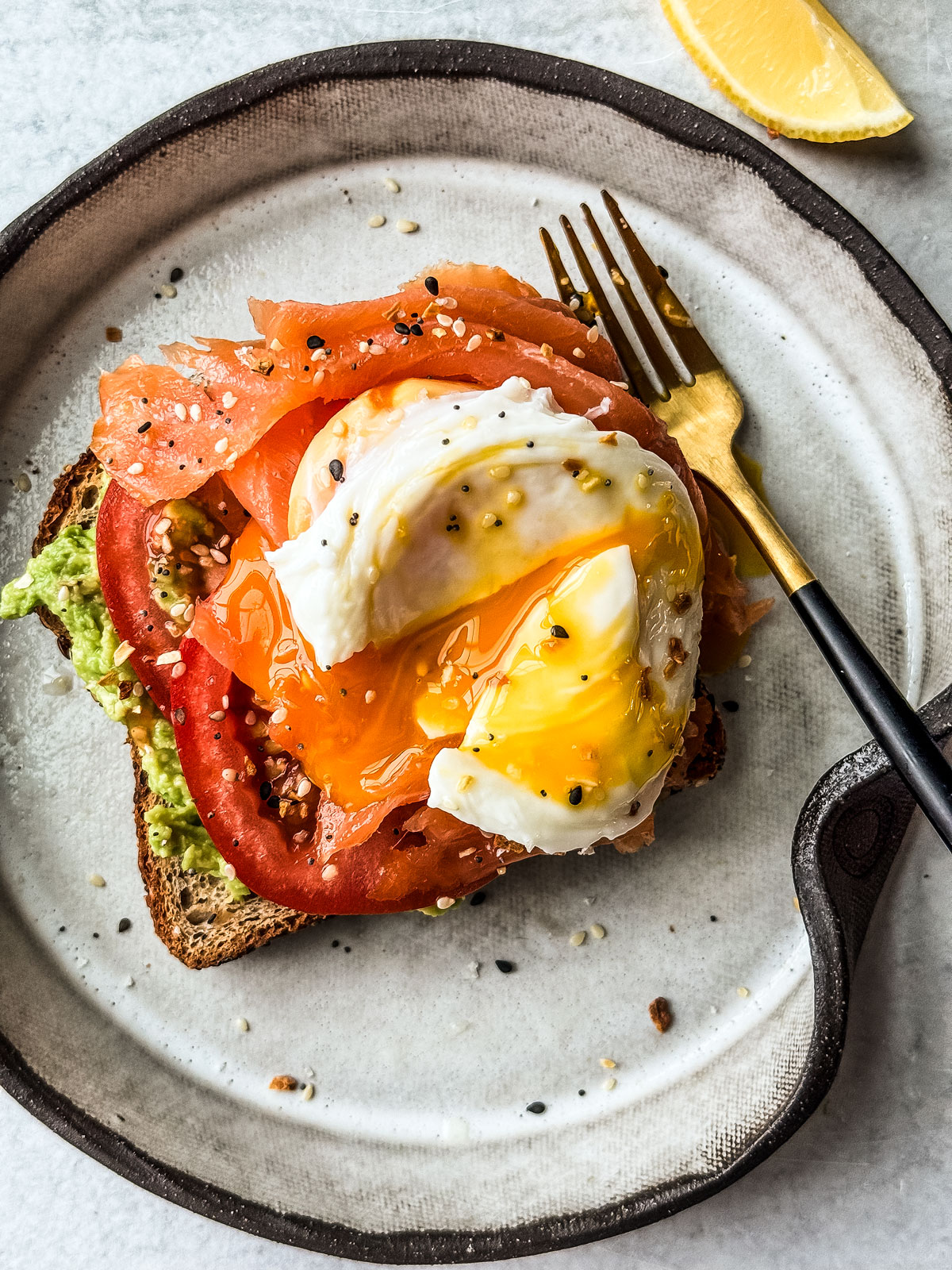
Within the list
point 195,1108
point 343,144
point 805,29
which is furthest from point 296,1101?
point 805,29

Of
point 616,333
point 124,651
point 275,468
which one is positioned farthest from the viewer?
point 616,333

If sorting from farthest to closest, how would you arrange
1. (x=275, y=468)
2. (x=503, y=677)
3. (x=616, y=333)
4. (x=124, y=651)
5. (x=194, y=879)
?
(x=194, y=879) → (x=616, y=333) → (x=124, y=651) → (x=275, y=468) → (x=503, y=677)

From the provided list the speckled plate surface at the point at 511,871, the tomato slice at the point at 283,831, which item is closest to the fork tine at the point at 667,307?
the speckled plate surface at the point at 511,871

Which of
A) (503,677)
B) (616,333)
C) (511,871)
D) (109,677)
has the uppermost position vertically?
(109,677)

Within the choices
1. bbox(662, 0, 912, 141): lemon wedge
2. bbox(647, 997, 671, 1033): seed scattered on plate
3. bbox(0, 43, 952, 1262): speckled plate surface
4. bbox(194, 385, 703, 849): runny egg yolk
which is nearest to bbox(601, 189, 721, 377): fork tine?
bbox(0, 43, 952, 1262): speckled plate surface

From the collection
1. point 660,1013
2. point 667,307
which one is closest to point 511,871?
point 660,1013

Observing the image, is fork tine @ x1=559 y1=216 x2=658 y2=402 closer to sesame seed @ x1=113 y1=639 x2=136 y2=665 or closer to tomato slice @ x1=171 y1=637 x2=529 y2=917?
tomato slice @ x1=171 y1=637 x2=529 y2=917

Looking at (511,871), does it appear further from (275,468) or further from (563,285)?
(563,285)
